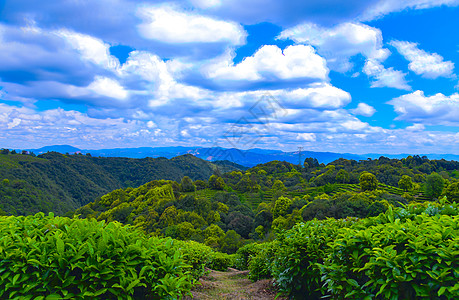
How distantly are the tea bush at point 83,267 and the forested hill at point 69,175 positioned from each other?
85.1 meters

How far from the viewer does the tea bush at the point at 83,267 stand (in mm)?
2895

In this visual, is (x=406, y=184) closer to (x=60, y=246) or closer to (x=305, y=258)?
(x=305, y=258)

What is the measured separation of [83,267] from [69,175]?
125 m

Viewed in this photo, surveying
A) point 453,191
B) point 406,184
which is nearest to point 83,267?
point 453,191

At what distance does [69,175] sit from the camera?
109438 millimetres

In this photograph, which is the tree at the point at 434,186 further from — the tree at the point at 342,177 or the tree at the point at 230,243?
the tree at the point at 230,243

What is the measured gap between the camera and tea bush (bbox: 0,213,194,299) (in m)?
2.89

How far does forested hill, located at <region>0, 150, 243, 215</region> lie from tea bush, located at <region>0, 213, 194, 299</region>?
8515 cm

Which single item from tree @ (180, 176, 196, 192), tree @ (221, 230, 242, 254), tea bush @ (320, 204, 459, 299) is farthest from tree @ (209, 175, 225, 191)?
tea bush @ (320, 204, 459, 299)

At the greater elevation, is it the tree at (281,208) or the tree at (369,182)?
the tree at (369,182)

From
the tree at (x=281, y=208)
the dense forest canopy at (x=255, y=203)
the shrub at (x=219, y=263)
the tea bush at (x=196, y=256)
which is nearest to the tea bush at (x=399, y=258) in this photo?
the tea bush at (x=196, y=256)

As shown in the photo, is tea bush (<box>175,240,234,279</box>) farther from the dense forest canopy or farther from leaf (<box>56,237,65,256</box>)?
the dense forest canopy

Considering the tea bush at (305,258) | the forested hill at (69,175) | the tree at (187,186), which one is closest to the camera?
the tea bush at (305,258)

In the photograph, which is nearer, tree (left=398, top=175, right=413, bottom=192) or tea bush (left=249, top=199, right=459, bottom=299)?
tea bush (left=249, top=199, right=459, bottom=299)
